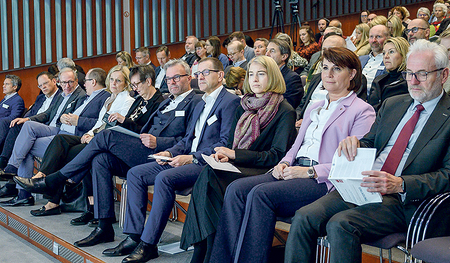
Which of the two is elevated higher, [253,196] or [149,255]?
[253,196]

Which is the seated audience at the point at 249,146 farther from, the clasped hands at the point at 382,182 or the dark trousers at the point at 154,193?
the clasped hands at the point at 382,182

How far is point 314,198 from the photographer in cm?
213

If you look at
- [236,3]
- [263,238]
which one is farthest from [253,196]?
[236,3]

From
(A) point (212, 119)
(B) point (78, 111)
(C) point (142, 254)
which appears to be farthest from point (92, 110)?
(C) point (142, 254)

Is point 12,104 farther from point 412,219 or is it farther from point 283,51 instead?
point 412,219

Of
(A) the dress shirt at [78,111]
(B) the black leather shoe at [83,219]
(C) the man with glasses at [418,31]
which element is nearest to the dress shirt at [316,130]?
(B) the black leather shoe at [83,219]

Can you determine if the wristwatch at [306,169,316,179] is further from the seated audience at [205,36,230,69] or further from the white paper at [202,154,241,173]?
the seated audience at [205,36,230,69]

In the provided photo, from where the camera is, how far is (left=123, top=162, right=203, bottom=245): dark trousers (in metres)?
2.58

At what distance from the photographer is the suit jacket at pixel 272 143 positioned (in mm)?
2436

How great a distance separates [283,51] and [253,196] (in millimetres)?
2042

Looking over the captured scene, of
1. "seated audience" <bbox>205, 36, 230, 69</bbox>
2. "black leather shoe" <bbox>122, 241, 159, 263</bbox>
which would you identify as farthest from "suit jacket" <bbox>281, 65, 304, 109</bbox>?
"seated audience" <bbox>205, 36, 230, 69</bbox>

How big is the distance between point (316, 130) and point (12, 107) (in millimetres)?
4218

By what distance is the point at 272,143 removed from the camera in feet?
8.21

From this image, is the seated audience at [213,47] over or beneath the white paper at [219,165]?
over
